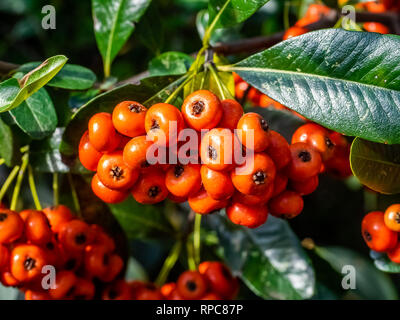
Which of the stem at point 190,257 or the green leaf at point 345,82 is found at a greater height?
the green leaf at point 345,82

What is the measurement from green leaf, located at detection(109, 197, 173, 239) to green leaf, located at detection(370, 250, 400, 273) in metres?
1.29

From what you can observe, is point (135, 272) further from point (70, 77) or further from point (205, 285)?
point (70, 77)

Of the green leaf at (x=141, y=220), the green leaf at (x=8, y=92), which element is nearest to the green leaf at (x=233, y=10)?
the green leaf at (x=8, y=92)

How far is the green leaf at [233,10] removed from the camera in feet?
5.56

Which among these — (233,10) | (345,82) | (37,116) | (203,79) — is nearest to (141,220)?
(37,116)

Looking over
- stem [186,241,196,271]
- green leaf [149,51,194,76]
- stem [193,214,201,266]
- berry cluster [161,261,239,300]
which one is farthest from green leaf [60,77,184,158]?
stem [186,241,196,271]

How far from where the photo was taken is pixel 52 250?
188 centimetres

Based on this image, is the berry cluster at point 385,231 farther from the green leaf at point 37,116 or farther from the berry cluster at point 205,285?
the green leaf at point 37,116

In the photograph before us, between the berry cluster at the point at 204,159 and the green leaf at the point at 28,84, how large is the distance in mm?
193

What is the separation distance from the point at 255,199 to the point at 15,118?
36.5 inches

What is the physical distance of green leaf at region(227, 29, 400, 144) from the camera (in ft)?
4.83
